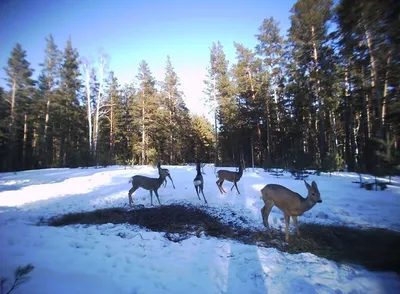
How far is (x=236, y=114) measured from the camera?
3155 cm

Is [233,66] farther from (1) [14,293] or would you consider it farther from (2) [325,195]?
(1) [14,293]

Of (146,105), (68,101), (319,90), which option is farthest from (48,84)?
(319,90)

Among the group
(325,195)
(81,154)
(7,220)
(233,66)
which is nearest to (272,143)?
(233,66)

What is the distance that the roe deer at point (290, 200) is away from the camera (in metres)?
5.02

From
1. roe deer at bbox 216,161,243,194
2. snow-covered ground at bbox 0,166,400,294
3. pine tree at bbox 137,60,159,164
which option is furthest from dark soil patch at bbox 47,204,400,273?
pine tree at bbox 137,60,159,164

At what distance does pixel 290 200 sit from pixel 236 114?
27.2 meters

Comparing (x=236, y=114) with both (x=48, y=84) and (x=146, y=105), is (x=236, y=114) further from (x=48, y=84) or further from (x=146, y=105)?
(x=48, y=84)

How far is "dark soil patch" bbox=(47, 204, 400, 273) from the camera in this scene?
172 inches

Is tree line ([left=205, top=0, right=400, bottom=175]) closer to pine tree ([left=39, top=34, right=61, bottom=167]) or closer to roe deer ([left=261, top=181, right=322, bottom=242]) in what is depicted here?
roe deer ([left=261, top=181, right=322, bottom=242])

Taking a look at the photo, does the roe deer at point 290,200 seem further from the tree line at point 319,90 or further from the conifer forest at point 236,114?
the conifer forest at point 236,114

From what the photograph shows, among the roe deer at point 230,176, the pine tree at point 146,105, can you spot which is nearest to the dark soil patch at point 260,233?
the roe deer at point 230,176

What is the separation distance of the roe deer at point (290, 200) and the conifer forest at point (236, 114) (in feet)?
22.3

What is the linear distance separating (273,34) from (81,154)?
1088 inches

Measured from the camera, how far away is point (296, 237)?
5277 millimetres
